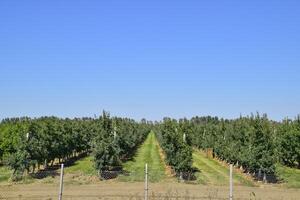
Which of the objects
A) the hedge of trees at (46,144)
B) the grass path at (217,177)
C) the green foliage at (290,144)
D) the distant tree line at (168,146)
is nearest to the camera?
the grass path at (217,177)

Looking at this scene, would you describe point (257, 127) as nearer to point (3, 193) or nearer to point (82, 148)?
point (3, 193)

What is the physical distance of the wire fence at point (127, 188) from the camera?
23109 mm

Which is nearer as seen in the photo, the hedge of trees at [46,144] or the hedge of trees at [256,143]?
the hedge of trees at [46,144]

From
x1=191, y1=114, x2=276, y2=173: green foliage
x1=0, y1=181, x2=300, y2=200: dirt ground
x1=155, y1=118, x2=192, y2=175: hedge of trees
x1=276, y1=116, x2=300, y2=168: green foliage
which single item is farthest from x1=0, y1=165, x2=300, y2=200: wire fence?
x1=276, y1=116, x2=300, y2=168: green foliage

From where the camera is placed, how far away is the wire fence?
2311 centimetres

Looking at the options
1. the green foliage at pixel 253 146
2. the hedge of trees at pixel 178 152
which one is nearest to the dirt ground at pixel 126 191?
the green foliage at pixel 253 146

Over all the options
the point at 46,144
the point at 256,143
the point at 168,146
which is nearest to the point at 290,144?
the point at 256,143

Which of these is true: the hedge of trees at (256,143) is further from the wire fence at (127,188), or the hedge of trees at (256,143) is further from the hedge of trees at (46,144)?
the hedge of trees at (46,144)

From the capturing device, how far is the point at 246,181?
33.0m

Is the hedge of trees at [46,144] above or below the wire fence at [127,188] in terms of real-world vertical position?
above

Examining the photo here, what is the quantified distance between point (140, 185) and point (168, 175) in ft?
24.6

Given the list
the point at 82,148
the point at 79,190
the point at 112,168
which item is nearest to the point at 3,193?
the point at 79,190

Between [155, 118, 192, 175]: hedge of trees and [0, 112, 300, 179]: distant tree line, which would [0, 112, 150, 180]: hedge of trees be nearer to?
[0, 112, 300, 179]: distant tree line

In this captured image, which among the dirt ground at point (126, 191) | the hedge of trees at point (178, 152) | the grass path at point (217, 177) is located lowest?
the dirt ground at point (126, 191)
